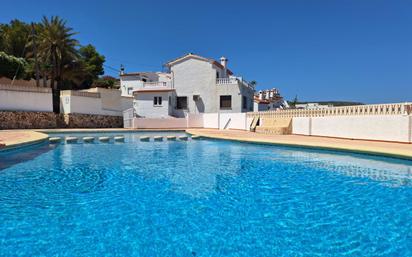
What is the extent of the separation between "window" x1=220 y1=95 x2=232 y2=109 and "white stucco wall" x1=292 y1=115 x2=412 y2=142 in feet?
36.1

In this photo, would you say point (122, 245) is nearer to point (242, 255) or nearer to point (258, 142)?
point (242, 255)

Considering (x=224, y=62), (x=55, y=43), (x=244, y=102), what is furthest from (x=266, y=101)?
(x=55, y=43)

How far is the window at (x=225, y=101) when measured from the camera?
2858 cm

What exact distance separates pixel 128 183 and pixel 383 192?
21.0ft

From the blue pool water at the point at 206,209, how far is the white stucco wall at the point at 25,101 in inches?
622

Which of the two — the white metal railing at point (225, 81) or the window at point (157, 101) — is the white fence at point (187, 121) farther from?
the white metal railing at point (225, 81)

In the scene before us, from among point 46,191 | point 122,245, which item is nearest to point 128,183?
point 46,191

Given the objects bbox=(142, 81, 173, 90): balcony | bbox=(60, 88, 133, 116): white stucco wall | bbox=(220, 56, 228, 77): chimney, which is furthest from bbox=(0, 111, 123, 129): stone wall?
bbox=(220, 56, 228, 77): chimney

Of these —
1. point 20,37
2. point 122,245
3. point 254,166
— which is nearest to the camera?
point 122,245

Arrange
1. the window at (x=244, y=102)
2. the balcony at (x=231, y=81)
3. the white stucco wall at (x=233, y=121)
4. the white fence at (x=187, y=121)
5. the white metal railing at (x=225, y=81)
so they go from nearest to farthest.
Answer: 1. the white stucco wall at (x=233, y=121)
2. the white fence at (x=187, y=121)
3. the balcony at (x=231, y=81)
4. the white metal railing at (x=225, y=81)
5. the window at (x=244, y=102)

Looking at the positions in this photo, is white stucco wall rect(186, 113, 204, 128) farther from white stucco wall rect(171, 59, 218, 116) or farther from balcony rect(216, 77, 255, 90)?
balcony rect(216, 77, 255, 90)

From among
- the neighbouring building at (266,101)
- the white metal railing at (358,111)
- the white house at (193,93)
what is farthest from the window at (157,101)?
the neighbouring building at (266,101)

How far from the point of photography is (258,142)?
14.7 meters

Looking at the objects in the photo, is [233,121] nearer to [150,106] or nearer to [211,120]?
[211,120]
